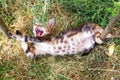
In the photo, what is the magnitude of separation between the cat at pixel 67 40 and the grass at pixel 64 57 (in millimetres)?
133

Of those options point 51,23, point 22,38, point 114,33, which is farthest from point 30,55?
point 114,33

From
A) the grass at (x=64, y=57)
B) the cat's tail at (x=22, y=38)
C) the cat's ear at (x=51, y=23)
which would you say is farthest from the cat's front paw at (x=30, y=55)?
the cat's ear at (x=51, y=23)

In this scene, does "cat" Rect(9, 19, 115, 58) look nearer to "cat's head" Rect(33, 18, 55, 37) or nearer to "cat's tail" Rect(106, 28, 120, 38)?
"cat's head" Rect(33, 18, 55, 37)

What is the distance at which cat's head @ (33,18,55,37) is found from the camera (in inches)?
108

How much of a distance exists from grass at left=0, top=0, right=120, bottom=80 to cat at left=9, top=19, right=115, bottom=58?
0.44 feet

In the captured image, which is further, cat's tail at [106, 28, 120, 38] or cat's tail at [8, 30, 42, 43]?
cat's tail at [106, 28, 120, 38]

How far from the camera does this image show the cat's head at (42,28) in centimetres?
274

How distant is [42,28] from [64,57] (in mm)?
342

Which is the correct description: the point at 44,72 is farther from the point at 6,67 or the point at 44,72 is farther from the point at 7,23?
the point at 7,23

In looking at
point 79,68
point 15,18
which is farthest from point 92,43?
point 15,18

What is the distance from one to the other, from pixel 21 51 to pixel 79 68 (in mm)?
550

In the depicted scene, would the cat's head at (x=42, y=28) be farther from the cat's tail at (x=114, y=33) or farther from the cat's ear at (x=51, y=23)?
the cat's tail at (x=114, y=33)

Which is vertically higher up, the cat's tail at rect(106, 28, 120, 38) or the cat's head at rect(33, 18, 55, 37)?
the cat's head at rect(33, 18, 55, 37)

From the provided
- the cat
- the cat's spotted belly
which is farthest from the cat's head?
the cat's spotted belly
